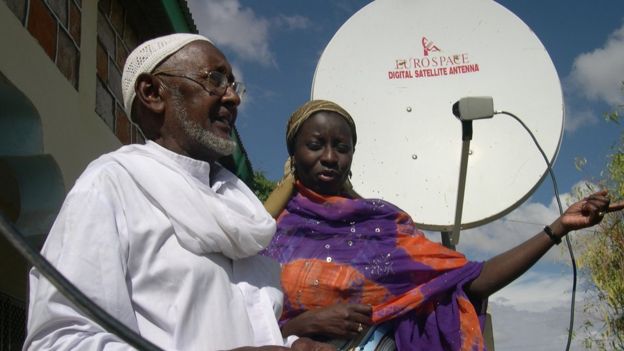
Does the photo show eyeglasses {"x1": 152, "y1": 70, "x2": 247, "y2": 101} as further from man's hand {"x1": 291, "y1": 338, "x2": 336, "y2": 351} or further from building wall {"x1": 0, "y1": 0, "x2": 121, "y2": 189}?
building wall {"x1": 0, "y1": 0, "x2": 121, "y2": 189}

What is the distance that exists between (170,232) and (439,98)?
2985 millimetres

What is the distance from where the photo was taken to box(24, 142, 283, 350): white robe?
137 centimetres

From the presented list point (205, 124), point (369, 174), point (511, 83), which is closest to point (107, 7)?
point (369, 174)

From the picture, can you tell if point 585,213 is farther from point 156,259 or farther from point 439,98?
point 439,98

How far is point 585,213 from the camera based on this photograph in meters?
2.41

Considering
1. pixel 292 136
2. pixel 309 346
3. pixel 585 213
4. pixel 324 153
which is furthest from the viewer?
pixel 292 136

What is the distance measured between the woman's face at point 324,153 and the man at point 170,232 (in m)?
0.77

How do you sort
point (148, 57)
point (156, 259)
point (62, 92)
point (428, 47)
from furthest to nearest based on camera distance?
point (428, 47), point (62, 92), point (148, 57), point (156, 259)

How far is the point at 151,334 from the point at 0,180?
2937 millimetres

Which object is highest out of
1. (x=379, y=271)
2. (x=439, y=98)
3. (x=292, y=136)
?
(x=439, y=98)

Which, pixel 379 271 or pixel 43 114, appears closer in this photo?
pixel 379 271

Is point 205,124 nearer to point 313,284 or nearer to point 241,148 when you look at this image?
point 313,284

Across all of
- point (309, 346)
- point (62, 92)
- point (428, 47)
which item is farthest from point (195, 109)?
point (428, 47)

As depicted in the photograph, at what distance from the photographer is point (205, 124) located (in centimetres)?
182
